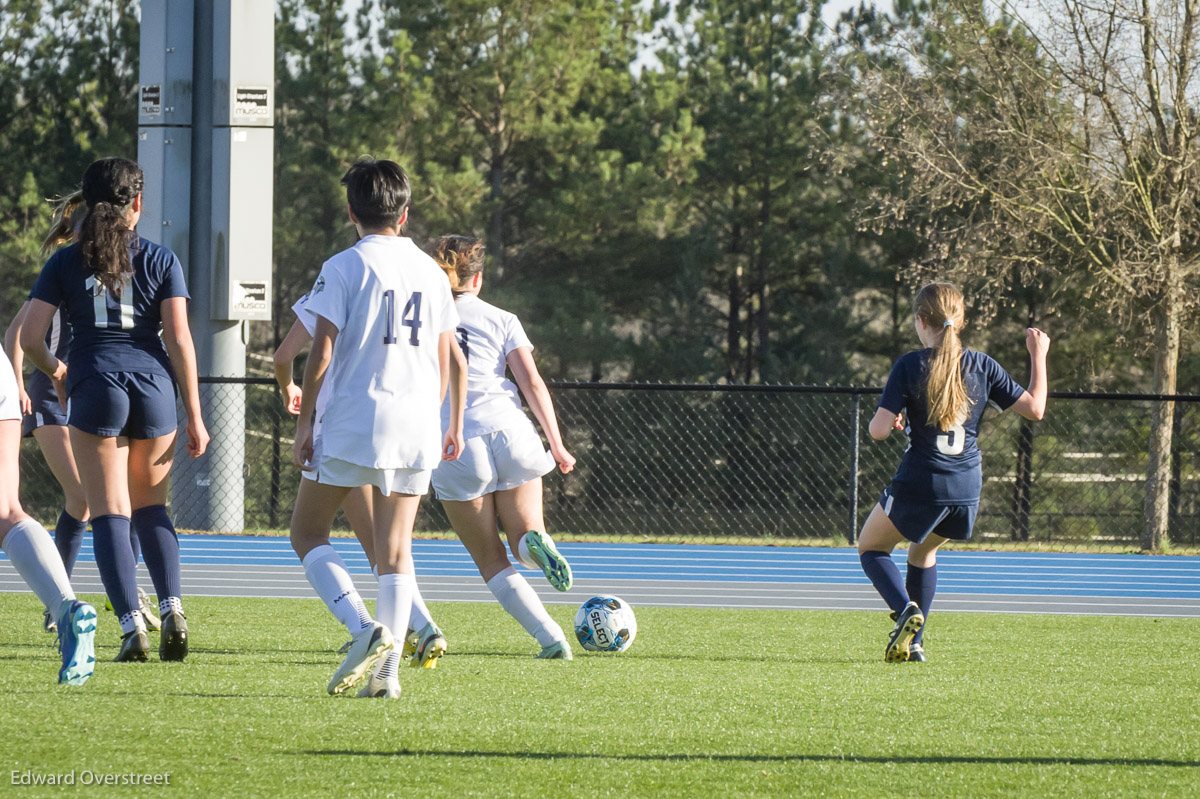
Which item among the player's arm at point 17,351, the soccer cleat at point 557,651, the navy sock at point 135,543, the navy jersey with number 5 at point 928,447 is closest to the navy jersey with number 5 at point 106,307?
the player's arm at point 17,351

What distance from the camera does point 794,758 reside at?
3.35 metres

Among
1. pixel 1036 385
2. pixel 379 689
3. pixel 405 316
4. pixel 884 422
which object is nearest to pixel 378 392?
pixel 405 316

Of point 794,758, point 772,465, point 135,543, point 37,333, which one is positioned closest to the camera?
point 794,758

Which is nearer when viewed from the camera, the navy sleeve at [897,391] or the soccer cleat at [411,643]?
the soccer cleat at [411,643]

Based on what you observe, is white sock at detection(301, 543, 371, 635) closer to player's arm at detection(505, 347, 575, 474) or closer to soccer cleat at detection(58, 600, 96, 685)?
soccer cleat at detection(58, 600, 96, 685)

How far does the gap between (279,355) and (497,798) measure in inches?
74.4

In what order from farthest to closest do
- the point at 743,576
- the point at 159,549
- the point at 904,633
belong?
the point at 743,576
the point at 904,633
the point at 159,549

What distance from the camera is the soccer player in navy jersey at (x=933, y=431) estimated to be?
533 centimetres

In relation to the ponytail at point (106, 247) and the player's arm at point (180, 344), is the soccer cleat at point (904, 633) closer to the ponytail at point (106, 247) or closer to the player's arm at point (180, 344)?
the player's arm at point (180, 344)

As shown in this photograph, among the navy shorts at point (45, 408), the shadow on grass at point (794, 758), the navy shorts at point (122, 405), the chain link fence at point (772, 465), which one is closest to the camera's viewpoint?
the shadow on grass at point (794, 758)

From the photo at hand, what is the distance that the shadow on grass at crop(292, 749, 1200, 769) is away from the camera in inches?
128

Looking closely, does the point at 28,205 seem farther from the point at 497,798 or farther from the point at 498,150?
the point at 497,798

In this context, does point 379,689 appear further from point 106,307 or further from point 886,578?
point 886,578

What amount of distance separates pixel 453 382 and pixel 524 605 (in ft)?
3.76
